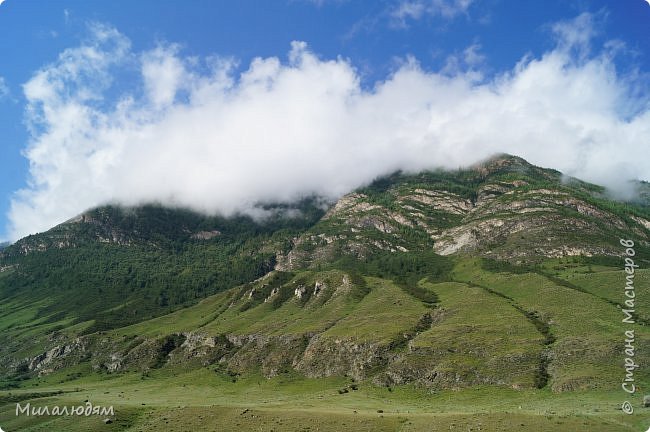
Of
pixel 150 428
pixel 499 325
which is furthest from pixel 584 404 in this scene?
pixel 150 428

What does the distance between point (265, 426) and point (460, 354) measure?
87.7 metres

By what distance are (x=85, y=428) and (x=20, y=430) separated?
25.9 meters

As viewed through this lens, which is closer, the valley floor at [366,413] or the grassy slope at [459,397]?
the valley floor at [366,413]

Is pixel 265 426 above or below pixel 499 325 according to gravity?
below

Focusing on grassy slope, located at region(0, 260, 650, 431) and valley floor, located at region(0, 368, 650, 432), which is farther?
grassy slope, located at region(0, 260, 650, 431)

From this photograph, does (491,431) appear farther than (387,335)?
No

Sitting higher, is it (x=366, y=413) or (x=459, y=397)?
(x=366, y=413)

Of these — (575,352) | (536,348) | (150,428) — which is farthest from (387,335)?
(150,428)

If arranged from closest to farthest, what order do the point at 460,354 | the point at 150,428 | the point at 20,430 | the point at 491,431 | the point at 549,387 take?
the point at 491,431, the point at 150,428, the point at 20,430, the point at 549,387, the point at 460,354

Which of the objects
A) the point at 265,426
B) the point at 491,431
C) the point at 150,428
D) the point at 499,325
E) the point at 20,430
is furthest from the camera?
the point at 499,325

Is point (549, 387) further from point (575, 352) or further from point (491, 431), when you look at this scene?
point (491, 431)

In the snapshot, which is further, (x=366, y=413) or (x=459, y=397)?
(x=459, y=397)

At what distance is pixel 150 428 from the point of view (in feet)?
361

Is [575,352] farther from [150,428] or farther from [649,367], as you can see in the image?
[150,428]
